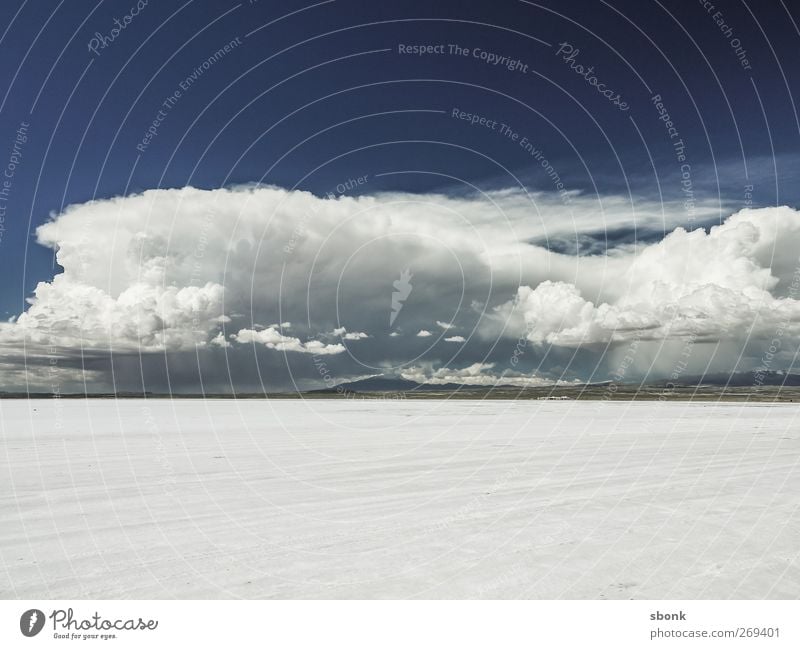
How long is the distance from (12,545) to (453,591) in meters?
6.71

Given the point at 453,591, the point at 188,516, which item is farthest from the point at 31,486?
the point at 453,591

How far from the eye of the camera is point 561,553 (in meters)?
8.70

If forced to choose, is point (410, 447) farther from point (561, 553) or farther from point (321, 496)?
point (561, 553)

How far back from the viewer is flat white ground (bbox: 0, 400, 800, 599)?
749 centimetres

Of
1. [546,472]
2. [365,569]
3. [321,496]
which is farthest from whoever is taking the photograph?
[546,472]

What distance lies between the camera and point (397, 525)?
10281 millimetres

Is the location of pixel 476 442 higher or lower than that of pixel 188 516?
lower

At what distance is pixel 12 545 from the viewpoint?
9062 millimetres

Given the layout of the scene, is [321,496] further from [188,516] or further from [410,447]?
[410,447]

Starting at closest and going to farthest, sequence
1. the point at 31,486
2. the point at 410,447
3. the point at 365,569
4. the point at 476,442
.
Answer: the point at 365,569 < the point at 31,486 < the point at 410,447 < the point at 476,442

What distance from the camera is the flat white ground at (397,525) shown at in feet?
24.6
